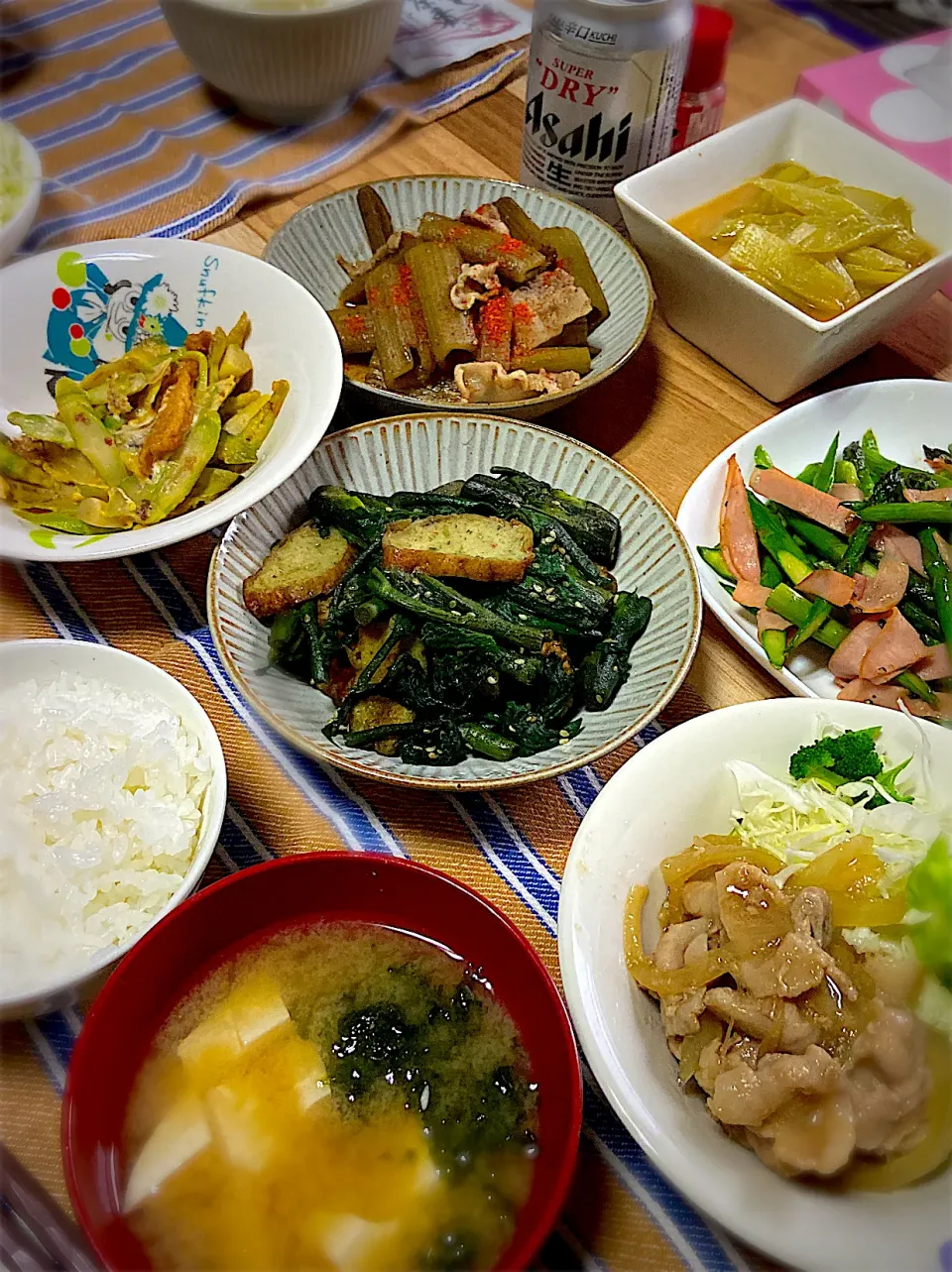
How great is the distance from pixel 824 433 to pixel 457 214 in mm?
840

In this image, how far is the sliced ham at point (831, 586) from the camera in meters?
1.32

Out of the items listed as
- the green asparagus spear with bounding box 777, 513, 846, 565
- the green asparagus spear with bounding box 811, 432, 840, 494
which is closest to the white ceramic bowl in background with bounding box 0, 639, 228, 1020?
the green asparagus spear with bounding box 777, 513, 846, 565

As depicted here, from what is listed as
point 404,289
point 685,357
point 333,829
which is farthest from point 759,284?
point 333,829

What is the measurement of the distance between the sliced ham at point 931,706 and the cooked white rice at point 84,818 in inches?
34.8

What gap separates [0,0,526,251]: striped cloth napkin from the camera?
1.62 m

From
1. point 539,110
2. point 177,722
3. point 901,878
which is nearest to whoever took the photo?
point 901,878

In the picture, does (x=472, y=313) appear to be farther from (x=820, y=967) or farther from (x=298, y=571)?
(x=820, y=967)

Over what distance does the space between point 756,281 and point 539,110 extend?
54cm

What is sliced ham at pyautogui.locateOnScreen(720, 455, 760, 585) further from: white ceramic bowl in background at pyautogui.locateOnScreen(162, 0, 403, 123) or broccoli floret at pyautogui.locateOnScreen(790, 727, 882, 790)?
white ceramic bowl in background at pyautogui.locateOnScreen(162, 0, 403, 123)

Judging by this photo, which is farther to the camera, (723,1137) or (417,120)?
(417,120)

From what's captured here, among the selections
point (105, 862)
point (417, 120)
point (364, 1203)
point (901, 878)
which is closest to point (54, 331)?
point (105, 862)

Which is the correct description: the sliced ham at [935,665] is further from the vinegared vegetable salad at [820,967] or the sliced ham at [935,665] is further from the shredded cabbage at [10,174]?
the shredded cabbage at [10,174]

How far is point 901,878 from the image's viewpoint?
94 cm

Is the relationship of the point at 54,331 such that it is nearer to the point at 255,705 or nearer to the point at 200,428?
the point at 200,428
